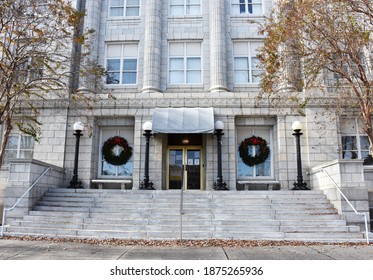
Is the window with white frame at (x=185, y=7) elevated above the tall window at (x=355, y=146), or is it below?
above

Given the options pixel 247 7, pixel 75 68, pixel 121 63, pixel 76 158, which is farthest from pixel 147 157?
pixel 247 7

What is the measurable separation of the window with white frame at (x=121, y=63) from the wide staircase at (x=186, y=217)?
24.4ft

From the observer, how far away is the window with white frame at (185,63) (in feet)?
63.2

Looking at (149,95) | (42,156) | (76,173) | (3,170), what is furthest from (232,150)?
(3,170)

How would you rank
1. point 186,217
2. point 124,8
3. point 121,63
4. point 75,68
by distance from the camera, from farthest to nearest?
point 124,8 < point 121,63 < point 75,68 < point 186,217

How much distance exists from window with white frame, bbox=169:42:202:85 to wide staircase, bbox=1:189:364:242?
7.50m

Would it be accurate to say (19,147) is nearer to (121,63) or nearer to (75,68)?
(75,68)

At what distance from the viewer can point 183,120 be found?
17.2 metres

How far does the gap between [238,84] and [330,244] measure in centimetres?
1106

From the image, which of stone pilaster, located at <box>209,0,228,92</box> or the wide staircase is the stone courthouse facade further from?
the wide staircase

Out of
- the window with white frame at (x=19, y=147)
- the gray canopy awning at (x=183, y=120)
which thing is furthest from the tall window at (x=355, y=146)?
the window with white frame at (x=19, y=147)

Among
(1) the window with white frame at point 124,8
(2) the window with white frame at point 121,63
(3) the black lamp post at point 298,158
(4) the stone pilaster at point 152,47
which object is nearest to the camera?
(3) the black lamp post at point 298,158

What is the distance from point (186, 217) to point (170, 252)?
375 cm

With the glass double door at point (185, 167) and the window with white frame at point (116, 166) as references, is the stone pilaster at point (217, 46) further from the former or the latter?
the window with white frame at point (116, 166)
